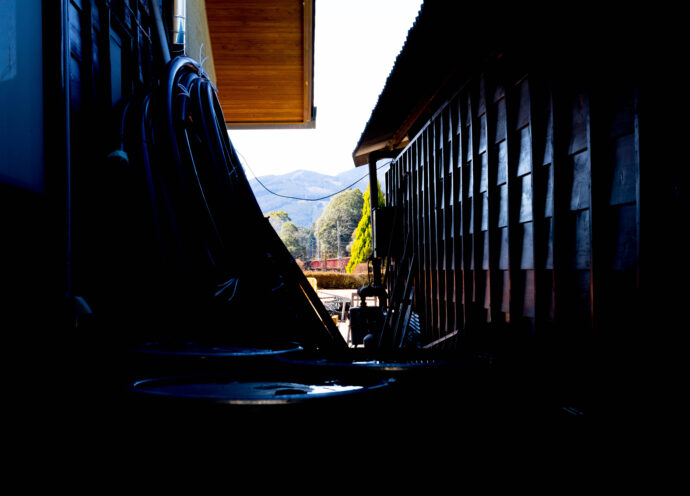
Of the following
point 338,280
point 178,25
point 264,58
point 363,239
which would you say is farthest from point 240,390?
point 338,280

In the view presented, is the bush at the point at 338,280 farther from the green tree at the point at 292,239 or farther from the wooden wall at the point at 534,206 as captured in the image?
the green tree at the point at 292,239

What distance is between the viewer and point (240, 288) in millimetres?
3348

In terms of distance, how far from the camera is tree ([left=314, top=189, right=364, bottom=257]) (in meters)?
85.5

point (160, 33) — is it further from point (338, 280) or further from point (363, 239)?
point (338, 280)

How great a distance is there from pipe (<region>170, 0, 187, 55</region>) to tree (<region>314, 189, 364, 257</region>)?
78057 mm

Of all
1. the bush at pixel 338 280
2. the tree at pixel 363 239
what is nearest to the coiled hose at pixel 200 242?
the tree at pixel 363 239

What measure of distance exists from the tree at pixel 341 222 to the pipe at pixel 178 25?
78057mm

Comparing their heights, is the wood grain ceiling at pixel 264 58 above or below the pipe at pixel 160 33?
above

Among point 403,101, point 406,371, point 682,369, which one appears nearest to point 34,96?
point 406,371

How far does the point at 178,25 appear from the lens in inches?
200

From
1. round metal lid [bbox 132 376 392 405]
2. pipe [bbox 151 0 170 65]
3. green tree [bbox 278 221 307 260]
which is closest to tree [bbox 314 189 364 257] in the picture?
green tree [bbox 278 221 307 260]

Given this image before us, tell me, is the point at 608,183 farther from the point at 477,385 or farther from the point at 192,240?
the point at 192,240

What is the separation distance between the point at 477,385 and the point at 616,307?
0.81 meters

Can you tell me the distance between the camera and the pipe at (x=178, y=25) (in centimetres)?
503
